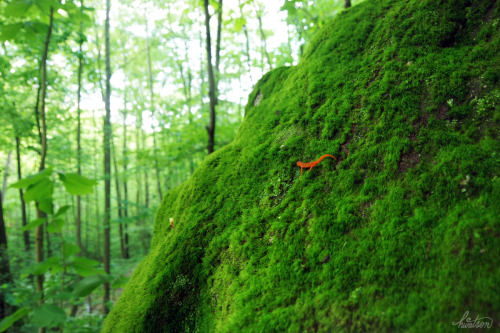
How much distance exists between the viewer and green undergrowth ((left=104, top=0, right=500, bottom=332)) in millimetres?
1302

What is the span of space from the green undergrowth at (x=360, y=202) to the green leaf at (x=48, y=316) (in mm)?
915

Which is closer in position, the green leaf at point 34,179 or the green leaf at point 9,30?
the green leaf at point 34,179

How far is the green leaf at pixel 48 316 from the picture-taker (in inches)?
49.9

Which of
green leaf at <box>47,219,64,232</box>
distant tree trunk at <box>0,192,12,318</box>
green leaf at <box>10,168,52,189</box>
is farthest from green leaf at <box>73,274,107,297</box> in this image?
distant tree trunk at <box>0,192,12,318</box>

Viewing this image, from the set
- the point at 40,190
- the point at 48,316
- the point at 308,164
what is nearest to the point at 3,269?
the point at 48,316

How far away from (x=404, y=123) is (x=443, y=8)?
1274mm

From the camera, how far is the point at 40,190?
135 cm

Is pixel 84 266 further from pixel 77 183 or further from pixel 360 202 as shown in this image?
pixel 360 202

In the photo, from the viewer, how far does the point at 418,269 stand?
1313 mm

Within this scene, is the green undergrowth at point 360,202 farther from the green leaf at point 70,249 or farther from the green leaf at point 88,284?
the green leaf at point 70,249

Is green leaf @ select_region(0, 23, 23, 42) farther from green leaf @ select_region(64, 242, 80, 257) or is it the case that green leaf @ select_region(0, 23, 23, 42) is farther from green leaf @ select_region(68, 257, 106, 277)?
green leaf @ select_region(68, 257, 106, 277)

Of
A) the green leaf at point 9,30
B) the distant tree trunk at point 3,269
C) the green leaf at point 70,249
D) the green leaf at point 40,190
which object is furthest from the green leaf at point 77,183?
the distant tree trunk at point 3,269

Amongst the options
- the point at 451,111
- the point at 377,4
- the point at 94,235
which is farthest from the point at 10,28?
the point at 94,235

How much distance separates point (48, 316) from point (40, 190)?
26.5 inches
